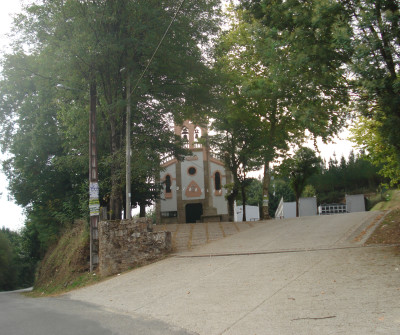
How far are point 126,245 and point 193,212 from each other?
29648 mm

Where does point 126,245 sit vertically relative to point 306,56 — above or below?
below

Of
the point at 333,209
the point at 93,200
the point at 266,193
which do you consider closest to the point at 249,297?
the point at 93,200

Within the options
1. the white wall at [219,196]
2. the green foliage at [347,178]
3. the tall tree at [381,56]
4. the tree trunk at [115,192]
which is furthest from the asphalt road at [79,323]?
the white wall at [219,196]

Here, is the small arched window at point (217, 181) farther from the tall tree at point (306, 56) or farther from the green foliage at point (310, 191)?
the tall tree at point (306, 56)

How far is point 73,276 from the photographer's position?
16.4 meters

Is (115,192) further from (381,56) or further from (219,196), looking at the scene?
(219,196)

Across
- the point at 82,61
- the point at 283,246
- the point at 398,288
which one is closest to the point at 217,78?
the point at 82,61

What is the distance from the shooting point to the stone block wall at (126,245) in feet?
47.3

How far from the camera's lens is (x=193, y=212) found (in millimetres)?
44188

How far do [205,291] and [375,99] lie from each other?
22.8 feet

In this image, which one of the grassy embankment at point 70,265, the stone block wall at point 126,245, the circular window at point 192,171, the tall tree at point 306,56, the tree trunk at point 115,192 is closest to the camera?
the tall tree at point 306,56

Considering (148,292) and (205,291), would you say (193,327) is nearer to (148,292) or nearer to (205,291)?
(205,291)

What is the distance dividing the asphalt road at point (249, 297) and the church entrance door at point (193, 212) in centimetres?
3006

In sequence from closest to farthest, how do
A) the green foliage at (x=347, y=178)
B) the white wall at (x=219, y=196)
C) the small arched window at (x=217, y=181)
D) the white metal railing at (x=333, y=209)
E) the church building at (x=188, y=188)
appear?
the green foliage at (x=347, y=178) < the white metal railing at (x=333, y=209) < the church building at (x=188, y=188) < the white wall at (x=219, y=196) < the small arched window at (x=217, y=181)
